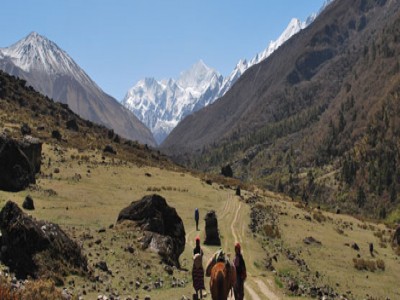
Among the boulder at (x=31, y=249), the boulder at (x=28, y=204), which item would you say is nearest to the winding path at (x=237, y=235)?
the boulder at (x=31, y=249)

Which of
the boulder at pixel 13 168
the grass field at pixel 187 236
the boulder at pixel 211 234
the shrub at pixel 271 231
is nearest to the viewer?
the grass field at pixel 187 236

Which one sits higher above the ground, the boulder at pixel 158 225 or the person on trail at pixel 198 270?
the boulder at pixel 158 225

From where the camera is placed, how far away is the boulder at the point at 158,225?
27625mm

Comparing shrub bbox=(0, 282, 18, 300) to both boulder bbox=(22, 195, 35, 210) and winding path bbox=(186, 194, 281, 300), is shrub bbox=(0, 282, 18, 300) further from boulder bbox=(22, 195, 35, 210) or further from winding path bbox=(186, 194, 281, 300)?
boulder bbox=(22, 195, 35, 210)

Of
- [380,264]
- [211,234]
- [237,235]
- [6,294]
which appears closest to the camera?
[6,294]

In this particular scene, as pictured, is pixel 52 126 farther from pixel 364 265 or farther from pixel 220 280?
pixel 220 280

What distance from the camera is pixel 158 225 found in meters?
30.0

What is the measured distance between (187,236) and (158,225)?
9.32 m

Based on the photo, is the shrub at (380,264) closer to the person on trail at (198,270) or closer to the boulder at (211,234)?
the boulder at (211,234)

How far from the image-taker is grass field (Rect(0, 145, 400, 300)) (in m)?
23.8

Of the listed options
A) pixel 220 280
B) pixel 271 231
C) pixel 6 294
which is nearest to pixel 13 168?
pixel 271 231

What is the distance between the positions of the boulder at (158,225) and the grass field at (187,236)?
764mm

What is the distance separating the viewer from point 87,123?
128500 millimetres

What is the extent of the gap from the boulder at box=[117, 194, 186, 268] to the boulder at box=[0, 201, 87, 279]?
7.16 metres
